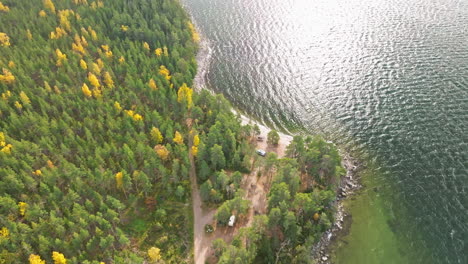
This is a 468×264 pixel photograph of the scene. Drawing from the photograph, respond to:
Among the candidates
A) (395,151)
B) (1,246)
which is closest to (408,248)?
(395,151)

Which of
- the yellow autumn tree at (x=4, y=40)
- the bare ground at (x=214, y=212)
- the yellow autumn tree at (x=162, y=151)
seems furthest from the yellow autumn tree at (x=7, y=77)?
the bare ground at (x=214, y=212)

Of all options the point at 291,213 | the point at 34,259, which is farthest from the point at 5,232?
the point at 291,213

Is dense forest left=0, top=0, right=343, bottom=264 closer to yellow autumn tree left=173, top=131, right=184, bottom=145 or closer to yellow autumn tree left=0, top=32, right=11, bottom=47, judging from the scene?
yellow autumn tree left=173, top=131, right=184, bottom=145

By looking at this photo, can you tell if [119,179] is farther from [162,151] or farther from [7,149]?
[7,149]

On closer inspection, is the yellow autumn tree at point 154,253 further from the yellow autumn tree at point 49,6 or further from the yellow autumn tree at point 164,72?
the yellow autumn tree at point 49,6

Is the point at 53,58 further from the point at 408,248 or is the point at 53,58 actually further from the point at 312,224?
the point at 408,248

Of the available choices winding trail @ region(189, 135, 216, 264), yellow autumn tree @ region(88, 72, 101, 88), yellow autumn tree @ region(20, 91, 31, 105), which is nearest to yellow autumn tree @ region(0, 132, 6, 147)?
yellow autumn tree @ region(20, 91, 31, 105)
